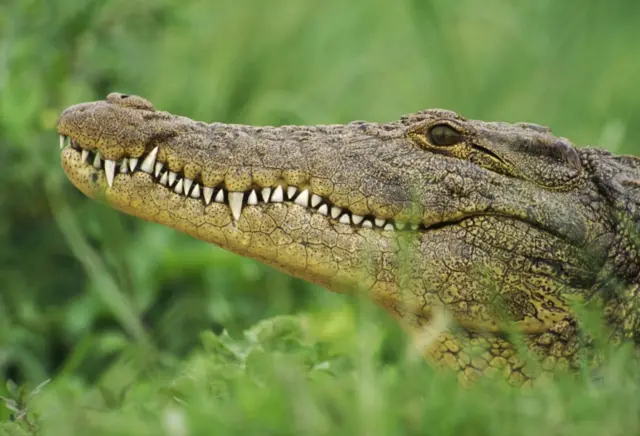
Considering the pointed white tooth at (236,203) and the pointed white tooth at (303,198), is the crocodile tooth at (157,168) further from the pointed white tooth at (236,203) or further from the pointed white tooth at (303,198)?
the pointed white tooth at (303,198)

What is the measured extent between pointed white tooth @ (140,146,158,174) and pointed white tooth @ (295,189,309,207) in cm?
48

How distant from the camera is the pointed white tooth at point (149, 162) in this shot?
3.14 metres

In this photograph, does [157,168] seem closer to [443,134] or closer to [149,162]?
[149,162]

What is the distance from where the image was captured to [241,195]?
3.12m

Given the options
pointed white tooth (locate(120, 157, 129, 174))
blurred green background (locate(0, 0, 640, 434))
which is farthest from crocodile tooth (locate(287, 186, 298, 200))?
blurred green background (locate(0, 0, 640, 434))

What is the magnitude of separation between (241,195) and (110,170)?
0.44m

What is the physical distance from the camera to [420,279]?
3.09 meters

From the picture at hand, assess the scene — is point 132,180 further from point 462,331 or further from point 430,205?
point 462,331

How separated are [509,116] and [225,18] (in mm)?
2323

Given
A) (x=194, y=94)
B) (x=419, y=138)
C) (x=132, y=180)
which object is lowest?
(x=132, y=180)

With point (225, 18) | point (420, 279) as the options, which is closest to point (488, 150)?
point (420, 279)

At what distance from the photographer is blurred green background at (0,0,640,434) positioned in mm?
5113

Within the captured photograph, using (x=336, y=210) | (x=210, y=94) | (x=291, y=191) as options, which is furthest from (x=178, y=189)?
(x=210, y=94)

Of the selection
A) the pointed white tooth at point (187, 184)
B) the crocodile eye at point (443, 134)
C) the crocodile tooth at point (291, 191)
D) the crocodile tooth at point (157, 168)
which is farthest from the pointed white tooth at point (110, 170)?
the crocodile eye at point (443, 134)
